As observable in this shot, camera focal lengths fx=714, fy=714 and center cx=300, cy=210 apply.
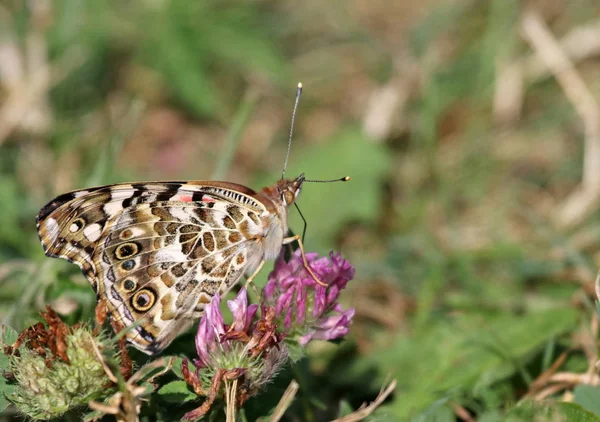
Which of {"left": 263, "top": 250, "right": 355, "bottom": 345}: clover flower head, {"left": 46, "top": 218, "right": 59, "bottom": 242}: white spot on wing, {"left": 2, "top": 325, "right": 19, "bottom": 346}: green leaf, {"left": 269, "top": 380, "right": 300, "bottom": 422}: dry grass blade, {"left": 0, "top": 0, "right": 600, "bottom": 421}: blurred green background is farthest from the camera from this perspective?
{"left": 0, "top": 0, "right": 600, "bottom": 421}: blurred green background

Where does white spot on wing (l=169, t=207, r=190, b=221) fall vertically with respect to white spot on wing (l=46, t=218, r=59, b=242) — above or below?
above

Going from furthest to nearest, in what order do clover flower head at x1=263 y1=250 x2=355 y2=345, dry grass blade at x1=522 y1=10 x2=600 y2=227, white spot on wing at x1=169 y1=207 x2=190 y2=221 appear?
dry grass blade at x1=522 y1=10 x2=600 y2=227
white spot on wing at x1=169 y1=207 x2=190 y2=221
clover flower head at x1=263 y1=250 x2=355 y2=345

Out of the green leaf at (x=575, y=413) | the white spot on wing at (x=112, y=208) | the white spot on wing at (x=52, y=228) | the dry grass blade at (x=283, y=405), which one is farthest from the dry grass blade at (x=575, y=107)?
the white spot on wing at (x=52, y=228)

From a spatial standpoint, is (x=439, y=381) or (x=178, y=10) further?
(x=178, y=10)

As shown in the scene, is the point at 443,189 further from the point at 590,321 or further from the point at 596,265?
the point at 590,321

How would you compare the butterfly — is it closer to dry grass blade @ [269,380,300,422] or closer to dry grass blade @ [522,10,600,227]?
dry grass blade @ [269,380,300,422]

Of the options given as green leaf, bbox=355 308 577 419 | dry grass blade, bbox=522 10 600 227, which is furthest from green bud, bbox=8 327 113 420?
dry grass blade, bbox=522 10 600 227

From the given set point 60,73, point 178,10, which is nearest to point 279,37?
point 178,10
